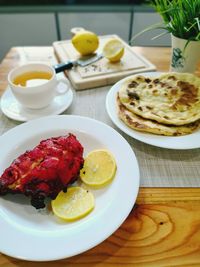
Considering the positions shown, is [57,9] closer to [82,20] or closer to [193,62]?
[82,20]

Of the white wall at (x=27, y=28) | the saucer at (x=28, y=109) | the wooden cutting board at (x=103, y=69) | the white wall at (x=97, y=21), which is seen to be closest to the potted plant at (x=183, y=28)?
the wooden cutting board at (x=103, y=69)


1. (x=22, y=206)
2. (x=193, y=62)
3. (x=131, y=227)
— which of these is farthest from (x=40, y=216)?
(x=193, y=62)

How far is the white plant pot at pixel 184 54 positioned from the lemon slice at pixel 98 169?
58 cm

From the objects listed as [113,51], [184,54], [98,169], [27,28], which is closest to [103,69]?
[113,51]

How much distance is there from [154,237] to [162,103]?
1.61 ft

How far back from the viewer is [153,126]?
0.80m

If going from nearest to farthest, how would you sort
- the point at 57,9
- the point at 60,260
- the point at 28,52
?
1. the point at 60,260
2. the point at 28,52
3. the point at 57,9

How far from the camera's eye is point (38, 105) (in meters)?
0.95

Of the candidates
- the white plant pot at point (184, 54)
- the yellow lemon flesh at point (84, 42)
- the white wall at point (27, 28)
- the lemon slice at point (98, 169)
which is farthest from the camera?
the white wall at point (27, 28)

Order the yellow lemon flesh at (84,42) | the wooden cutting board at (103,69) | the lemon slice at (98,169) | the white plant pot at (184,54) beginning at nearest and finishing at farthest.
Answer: the lemon slice at (98,169) → the white plant pot at (184,54) → the wooden cutting board at (103,69) → the yellow lemon flesh at (84,42)

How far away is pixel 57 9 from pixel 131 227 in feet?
7.89

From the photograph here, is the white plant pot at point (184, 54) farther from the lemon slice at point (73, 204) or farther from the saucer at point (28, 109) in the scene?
the lemon slice at point (73, 204)

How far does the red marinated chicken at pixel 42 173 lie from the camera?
61 centimetres

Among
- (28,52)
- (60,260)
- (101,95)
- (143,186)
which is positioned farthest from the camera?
(28,52)
